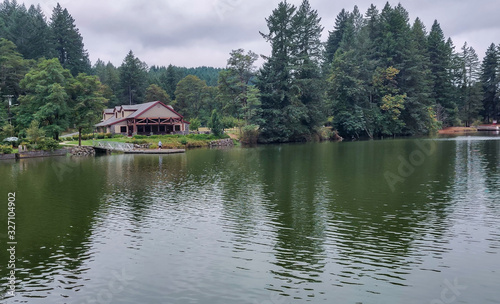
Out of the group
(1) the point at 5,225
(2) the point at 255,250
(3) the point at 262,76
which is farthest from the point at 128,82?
(2) the point at 255,250

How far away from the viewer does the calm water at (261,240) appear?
11.2m

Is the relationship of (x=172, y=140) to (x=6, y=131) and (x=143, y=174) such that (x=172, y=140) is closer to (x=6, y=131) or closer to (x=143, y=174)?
(x=6, y=131)

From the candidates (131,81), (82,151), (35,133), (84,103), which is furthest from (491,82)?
(35,133)

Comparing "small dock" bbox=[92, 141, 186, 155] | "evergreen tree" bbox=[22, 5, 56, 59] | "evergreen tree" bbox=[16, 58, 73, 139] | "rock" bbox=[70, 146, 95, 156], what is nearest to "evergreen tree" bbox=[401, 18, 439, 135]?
"small dock" bbox=[92, 141, 186, 155]

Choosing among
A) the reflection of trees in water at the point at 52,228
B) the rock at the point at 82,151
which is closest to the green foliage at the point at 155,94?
the rock at the point at 82,151

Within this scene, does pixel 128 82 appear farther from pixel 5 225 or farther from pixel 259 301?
pixel 259 301

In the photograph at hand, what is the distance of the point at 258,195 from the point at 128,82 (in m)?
106

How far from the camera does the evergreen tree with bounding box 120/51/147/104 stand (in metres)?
119

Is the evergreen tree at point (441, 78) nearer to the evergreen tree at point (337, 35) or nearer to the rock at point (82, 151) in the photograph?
the evergreen tree at point (337, 35)

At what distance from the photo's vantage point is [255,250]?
1448cm

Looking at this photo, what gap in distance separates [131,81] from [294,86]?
6297 centimetres

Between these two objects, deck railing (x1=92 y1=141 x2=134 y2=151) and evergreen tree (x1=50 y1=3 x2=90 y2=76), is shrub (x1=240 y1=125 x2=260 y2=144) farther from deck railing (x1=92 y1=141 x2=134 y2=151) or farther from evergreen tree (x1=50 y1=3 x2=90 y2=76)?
evergreen tree (x1=50 y1=3 x2=90 y2=76)

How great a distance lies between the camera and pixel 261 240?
51.3 ft

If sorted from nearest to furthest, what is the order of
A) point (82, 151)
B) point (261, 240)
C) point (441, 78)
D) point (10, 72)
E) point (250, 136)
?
point (261, 240)
point (82, 151)
point (10, 72)
point (250, 136)
point (441, 78)
